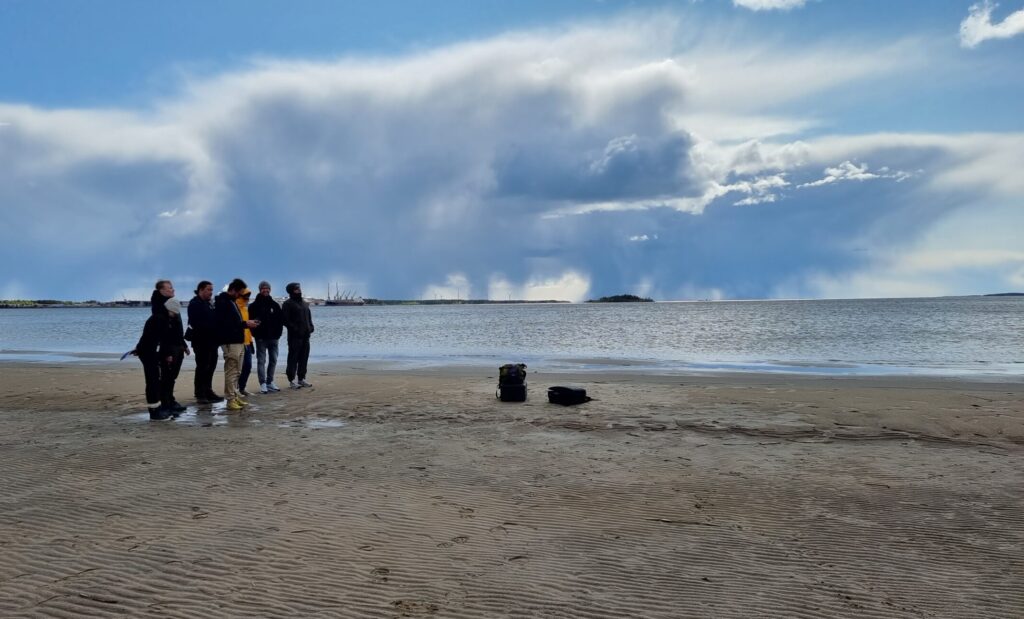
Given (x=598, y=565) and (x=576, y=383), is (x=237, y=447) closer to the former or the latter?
(x=598, y=565)

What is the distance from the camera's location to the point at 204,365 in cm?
1157

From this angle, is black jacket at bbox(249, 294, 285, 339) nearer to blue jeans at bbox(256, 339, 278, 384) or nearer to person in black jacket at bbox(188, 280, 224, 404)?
blue jeans at bbox(256, 339, 278, 384)

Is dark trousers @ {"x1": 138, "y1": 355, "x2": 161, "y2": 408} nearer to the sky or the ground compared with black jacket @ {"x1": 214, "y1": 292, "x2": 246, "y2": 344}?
nearer to the ground

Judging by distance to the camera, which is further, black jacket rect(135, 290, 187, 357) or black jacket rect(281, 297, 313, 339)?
black jacket rect(281, 297, 313, 339)

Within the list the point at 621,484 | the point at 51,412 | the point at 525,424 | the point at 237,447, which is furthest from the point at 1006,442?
the point at 51,412

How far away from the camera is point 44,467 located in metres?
7.29

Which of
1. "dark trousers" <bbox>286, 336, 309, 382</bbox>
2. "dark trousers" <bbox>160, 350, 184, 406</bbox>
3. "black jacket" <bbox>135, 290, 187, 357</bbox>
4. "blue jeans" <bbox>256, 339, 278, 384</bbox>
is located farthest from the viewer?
"dark trousers" <bbox>286, 336, 309, 382</bbox>

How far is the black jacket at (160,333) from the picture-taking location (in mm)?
10383

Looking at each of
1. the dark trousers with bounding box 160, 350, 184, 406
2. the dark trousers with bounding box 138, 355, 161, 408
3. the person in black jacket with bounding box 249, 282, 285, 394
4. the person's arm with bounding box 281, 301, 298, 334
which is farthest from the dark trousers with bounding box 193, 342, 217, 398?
the person's arm with bounding box 281, 301, 298, 334

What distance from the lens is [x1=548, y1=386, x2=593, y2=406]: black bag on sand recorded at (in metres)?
11.7

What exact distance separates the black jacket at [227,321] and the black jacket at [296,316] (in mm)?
2123

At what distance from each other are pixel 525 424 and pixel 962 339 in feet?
113

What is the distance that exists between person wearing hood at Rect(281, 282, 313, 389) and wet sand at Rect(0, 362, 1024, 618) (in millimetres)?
2888

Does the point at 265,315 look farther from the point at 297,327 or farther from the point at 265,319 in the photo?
the point at 297,327
